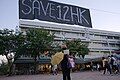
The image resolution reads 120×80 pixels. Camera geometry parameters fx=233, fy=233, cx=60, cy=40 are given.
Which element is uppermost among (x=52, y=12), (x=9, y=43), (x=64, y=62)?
(x=52, y=12)

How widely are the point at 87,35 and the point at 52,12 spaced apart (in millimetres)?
28640

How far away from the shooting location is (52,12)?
103ft

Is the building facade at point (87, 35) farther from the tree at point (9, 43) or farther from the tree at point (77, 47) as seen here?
the tree at point (9, 43)

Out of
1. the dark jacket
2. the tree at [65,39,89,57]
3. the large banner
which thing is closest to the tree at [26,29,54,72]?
the tree at [65,39,89,57]

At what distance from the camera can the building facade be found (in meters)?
50.0

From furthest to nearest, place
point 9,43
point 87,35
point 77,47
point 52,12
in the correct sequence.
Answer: point 87,35, point 77,47, point 9,43, point 52,12

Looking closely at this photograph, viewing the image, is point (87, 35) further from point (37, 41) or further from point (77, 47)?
point (37, 41)

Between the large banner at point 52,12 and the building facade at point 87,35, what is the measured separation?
1694 centimetres

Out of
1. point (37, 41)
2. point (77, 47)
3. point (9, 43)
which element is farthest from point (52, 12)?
point (77, 47)

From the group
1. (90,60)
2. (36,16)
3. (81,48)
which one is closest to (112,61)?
(36,16)

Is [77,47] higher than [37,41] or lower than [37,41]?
lower

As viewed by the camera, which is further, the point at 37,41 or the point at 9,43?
the point at 37,41

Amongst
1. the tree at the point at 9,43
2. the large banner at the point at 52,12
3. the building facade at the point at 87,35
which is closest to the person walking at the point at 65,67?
the large banner at the point at 52,12

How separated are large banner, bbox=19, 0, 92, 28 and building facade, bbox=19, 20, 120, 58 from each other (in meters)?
16.9
